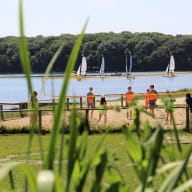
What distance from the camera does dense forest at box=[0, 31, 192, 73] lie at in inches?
3553

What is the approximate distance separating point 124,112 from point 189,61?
75.1 m

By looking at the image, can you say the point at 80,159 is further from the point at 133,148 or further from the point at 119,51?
the point at 119,51

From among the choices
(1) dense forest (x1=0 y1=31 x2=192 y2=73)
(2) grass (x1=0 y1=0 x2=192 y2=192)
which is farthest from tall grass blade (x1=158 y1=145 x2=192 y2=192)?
(1) dense forest (x1=0 y1=31 x2=192 y2=73)

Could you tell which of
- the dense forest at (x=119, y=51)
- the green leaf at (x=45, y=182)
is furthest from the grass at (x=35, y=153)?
the dense forest at (x=119, y=51)

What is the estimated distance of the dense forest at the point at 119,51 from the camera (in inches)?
3553

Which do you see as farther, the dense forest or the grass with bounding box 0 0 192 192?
the dense forest

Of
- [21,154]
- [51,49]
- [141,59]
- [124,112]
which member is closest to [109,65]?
[141,59]

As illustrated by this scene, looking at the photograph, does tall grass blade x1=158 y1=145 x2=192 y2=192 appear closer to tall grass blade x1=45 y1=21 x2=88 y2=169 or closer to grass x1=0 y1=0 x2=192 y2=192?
grass x1=0 y1=0 x2=192 y2=192

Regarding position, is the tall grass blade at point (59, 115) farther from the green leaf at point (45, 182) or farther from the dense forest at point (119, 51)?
the dense forest at point (119, 51)

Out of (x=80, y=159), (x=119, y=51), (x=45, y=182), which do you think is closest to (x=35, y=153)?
(x=80, y=159)

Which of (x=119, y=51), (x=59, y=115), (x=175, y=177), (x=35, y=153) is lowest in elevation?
(x=35, y=153)

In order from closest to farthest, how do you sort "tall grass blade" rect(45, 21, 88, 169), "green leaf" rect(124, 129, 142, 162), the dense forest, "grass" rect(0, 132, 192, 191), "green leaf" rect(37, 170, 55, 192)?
1. "green leaf" rect(37, 170, 55, 192)
2. "tall grass blade" rect(45, 21, 88, 169)
3. "green leaf" rect(124, 129, 142, 162)
4. "grass" rect(0, 132, 192, 191)
5. the dense forest

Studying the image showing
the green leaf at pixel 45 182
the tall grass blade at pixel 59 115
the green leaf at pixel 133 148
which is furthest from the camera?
the green leaf at pixel 133 148

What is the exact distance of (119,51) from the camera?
94.5 metres
